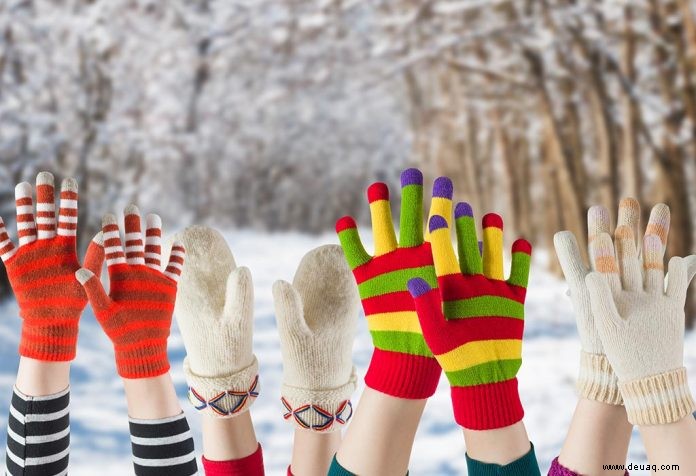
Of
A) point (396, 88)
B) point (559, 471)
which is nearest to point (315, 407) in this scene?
point (559, 471)

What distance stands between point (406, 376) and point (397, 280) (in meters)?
0.20

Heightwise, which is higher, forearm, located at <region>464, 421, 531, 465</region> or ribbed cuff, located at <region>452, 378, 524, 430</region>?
ribbed cuff, located at <region>452, 378, 524, 430</region>

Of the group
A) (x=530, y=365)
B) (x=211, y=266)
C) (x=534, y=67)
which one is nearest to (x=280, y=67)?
(x=534, y=67)

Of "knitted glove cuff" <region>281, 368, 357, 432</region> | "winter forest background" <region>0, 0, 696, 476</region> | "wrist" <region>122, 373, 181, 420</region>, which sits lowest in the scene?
"knitted glove cuff" <region>281, 368, 357, 432</region>

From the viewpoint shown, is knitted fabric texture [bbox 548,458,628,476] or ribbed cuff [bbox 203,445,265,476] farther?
ribbed cuff [bbox 203,445,265,476]

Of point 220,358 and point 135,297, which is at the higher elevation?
point 135,297

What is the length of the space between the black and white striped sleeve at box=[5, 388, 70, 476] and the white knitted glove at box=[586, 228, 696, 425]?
118 centimetres

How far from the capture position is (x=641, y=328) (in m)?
1.39

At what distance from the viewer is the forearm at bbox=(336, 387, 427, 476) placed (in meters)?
1.46

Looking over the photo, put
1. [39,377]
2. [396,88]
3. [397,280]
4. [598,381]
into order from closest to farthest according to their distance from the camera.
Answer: [598,381] < [397,280] < [39,377] < [396,88]

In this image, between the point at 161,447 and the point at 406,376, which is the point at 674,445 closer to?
the point at 406,376

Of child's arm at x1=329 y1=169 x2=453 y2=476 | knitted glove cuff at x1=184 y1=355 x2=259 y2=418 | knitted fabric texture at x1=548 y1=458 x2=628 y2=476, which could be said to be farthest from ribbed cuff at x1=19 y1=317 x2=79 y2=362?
knitted fabric texture at x1=548 y1=458 x2=628 y2=476

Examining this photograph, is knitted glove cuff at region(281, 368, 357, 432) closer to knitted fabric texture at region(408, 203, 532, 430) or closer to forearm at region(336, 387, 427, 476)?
forearm at region(336, 387, 427, 476)

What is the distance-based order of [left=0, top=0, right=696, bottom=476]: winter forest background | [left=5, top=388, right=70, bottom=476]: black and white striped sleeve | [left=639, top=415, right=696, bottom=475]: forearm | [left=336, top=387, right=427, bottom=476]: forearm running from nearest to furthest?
1. [left=639, top=415, right=696, bottom=475]: forearm
2. [left=336, top=387, right=427, bottom=476]: forearm
3. [left=5, top=388, right=70, bottom=476]: black and white striped sleeve
4. [left=0, top=0, right=696, bottom=476]: winter forest background
